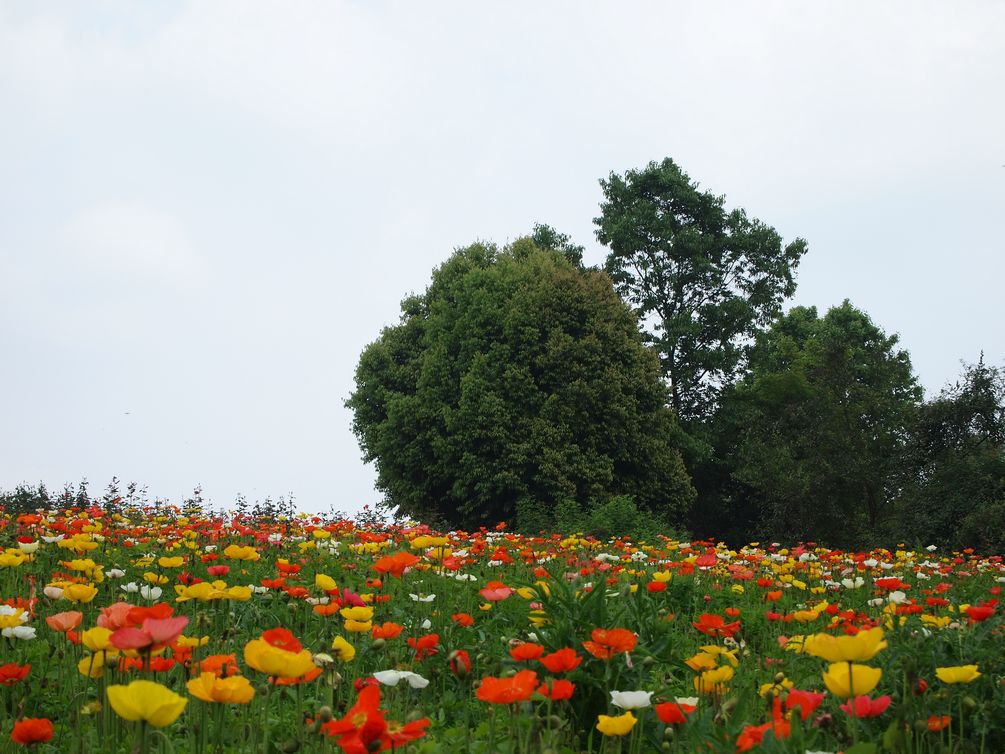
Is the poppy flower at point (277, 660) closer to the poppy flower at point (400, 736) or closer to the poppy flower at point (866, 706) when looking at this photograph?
the poppy flower at point (400, 736)

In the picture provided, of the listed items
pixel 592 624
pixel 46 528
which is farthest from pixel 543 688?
pixel 46 528

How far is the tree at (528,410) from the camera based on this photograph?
22000 millimetres

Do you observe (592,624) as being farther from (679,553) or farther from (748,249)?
(748,249)

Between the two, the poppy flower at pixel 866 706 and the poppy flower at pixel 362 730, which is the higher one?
the poppy flower at pixel 362 730

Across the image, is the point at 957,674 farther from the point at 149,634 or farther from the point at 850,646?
the point at 149,634

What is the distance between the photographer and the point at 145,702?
73.0 inches

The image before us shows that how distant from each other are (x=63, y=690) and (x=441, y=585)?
2809 mm

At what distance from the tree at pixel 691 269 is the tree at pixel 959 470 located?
338 inches

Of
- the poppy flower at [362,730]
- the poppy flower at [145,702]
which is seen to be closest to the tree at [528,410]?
the poppy flower at [362,730]

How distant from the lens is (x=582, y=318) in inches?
940

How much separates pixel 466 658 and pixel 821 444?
22091 millimetres

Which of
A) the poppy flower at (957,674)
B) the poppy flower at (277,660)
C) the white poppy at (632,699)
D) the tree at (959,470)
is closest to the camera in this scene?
the poppy flower at (277,660)

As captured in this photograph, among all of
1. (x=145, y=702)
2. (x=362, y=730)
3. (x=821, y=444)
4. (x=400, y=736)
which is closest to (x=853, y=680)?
(x=400, y=736)

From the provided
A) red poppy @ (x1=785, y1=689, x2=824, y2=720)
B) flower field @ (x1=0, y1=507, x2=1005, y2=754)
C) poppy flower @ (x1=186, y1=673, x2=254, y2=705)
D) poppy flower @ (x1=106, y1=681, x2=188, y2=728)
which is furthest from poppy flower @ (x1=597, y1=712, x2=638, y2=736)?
poppy flower @ (x1=106, y1=681, x2=188, y2=728)
